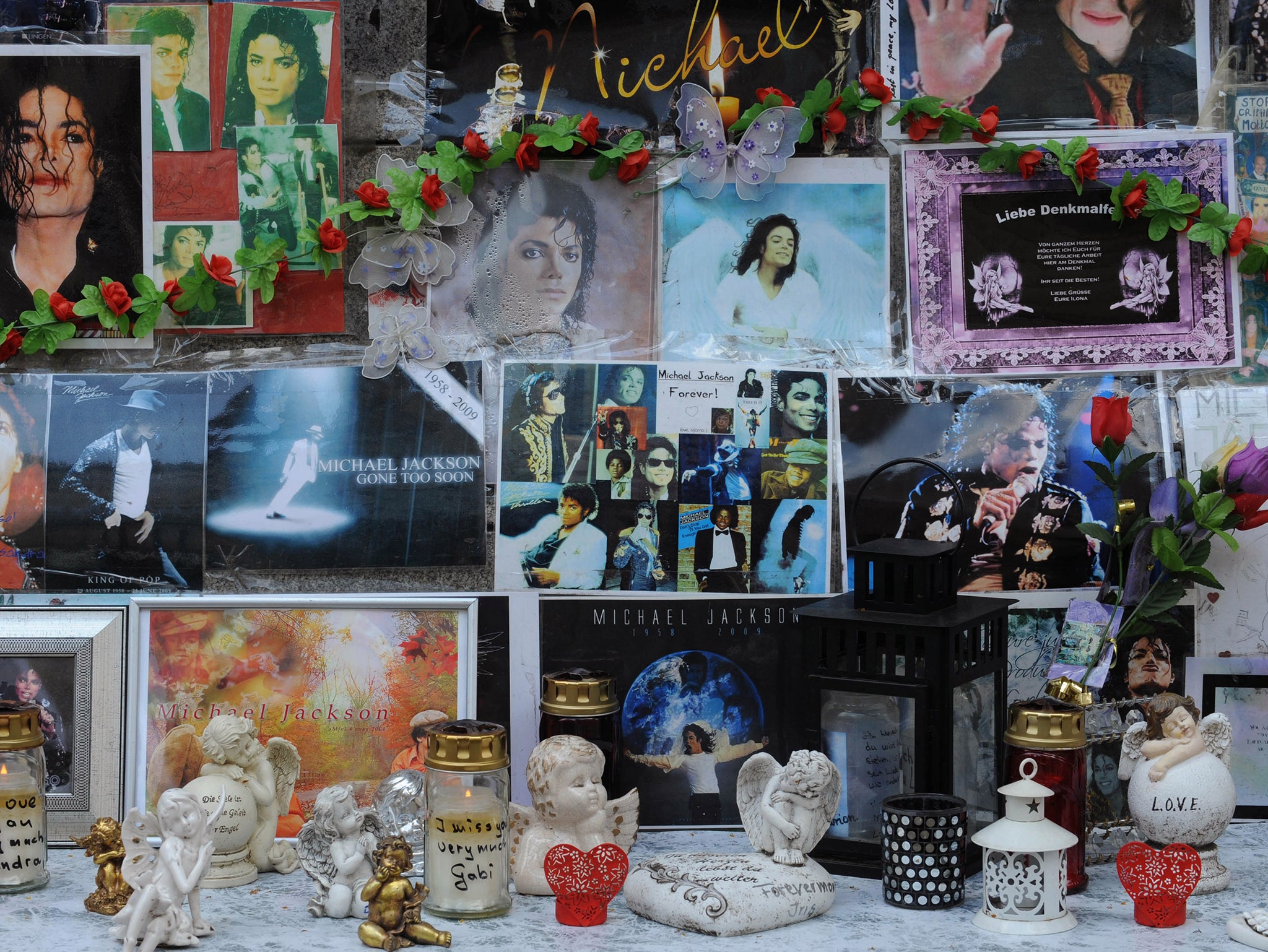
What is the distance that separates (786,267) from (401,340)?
1.29 feet

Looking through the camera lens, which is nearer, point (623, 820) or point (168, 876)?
point (168, 876)

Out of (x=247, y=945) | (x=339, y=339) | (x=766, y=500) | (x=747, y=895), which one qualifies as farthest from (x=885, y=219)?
(x=247, y=945)

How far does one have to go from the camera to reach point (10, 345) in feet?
4.21

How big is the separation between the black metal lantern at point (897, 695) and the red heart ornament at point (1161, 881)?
157 millimetres

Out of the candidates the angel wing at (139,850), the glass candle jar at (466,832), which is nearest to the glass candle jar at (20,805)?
the angel wing at (139,850)

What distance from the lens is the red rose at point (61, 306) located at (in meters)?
1.26

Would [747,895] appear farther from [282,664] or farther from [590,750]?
[282,664]

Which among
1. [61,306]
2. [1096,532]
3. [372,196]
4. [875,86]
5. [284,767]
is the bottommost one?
[284,767]

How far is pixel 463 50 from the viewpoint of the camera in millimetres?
1270

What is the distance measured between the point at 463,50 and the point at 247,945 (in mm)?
840

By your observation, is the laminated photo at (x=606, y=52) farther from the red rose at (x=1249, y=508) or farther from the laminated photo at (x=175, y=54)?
the red rose at (x=1249, y=508)

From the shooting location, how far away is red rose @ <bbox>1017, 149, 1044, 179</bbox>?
1.26 metres

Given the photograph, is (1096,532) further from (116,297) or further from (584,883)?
(116,297)

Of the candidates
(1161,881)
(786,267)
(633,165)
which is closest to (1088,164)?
(786,267)
